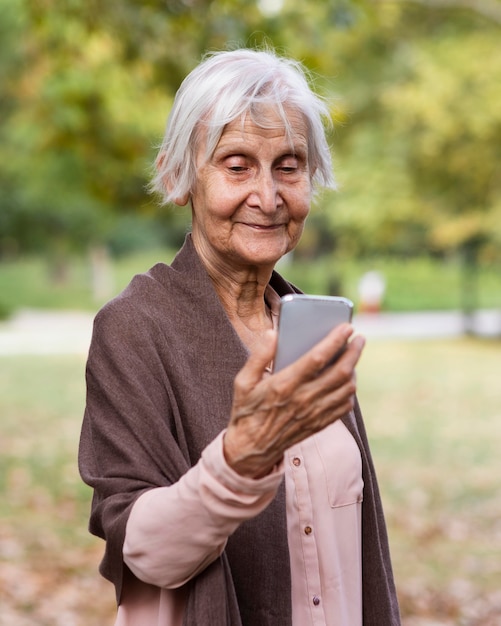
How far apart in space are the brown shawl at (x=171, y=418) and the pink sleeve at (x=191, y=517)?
0.05m

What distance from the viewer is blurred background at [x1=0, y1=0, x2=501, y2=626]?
6.05 m

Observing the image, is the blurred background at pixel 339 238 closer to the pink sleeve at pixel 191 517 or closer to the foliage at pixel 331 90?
the foliage at pixel 331 90

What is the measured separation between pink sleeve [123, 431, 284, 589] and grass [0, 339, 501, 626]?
4028mm

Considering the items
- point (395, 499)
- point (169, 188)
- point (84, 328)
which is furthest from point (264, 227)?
point (84, 328)

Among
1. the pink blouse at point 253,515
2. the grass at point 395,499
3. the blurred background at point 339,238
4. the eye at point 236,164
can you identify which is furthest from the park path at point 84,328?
the eye at point 236,164

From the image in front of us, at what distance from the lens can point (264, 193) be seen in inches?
72.9

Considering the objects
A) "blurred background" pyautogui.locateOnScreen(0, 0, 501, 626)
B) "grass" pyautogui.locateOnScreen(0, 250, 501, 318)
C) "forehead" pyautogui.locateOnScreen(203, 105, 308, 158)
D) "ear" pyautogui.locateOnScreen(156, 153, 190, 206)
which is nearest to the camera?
"forehead" pyautogui.locateOnScreen(203, 105, 308, 158)

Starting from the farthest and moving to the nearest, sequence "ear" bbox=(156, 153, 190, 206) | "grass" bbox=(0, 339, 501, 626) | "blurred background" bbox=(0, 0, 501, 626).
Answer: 1. "blurred background" bbox=(0, 0, 501, 626)
2. "grass" bbox=(0, 339, 501, 626)
3. "ear" bbox=(156, 153, 190, 206)

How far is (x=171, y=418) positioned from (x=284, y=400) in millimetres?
363

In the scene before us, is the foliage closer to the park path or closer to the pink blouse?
the park path

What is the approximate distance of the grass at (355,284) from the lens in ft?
94.9

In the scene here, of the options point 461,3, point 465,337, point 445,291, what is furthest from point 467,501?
point 445,291

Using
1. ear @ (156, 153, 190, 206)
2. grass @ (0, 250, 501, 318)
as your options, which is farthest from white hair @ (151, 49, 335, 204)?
grass @ (0, 250, 501, 318)

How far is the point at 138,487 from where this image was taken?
1638mm
